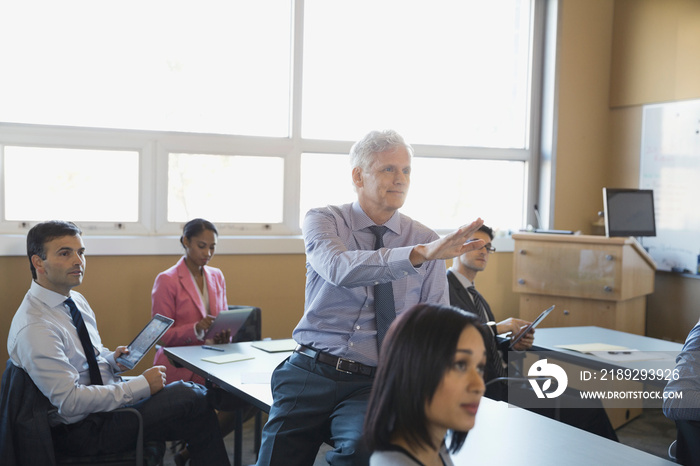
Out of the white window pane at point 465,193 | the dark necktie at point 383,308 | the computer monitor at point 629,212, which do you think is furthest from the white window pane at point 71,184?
the computer monitor at point 629,212

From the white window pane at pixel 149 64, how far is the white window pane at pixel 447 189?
1.56ft

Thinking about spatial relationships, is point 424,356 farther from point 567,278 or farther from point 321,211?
point 567,278

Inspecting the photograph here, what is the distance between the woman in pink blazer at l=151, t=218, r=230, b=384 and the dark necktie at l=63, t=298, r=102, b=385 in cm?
83

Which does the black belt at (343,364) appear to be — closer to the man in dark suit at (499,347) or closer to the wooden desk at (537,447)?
the wooden desk at (537,447)

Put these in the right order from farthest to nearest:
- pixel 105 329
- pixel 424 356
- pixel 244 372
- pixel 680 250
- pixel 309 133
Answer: pixel 680 250
pixel 309 133
pixel 105 329
pixel 244 372
pixel 424 356

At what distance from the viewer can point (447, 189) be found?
19.2 ft

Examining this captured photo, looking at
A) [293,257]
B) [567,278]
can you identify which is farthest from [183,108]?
[567,278]

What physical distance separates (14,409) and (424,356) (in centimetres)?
183

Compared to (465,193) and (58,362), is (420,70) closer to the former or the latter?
(465,193)

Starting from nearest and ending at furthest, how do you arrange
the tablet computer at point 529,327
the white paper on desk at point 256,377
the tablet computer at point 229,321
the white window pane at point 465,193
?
the white paper on desk at point 256,377, the tablet computer at point 529,327, the tablet computer at point 229,321, the white window pane at point 465,193

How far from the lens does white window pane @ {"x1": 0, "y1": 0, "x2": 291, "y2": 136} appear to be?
4262 mm

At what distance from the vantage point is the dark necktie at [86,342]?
2.86 m

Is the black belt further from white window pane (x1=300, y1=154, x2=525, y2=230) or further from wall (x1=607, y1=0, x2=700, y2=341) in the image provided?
wall (x1=607, y1=0, x2=700, y2=341)

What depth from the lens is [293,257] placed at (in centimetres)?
494
